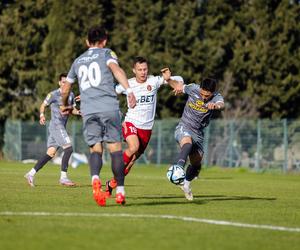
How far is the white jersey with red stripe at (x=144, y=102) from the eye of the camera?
15562mm

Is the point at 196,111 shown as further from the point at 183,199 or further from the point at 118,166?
the point at 118,166

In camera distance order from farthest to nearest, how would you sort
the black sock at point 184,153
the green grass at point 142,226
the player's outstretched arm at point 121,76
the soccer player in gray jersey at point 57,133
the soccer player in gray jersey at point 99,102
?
the soccer player in gray jersey at point 57,133
the black sock at point 184,153
the soccer player in gray jersey at point 99,102
the player's outstretched arm at point 121,76
the green grass at point 142,226

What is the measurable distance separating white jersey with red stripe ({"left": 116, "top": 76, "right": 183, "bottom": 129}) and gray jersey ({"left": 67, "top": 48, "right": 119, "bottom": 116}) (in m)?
3.40

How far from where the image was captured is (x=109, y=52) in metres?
12.1

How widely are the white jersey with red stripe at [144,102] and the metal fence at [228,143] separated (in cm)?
2274

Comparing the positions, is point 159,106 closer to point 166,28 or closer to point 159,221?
point 166,28

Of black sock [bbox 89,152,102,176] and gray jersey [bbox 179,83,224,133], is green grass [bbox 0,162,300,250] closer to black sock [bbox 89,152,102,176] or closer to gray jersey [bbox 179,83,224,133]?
black sock [bbox 89,152,102,176]

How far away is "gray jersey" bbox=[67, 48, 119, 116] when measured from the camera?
39.5 feet

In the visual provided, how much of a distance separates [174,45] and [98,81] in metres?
37.9

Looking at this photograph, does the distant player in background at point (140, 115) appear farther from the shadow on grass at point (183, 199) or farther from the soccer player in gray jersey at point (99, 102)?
the soccer player in gray jersey at point (99, 102)

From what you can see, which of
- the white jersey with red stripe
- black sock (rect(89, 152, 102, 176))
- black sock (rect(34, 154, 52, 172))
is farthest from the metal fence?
black sock (rect(89, 152, 102, 176))

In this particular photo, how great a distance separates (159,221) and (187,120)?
5021mm

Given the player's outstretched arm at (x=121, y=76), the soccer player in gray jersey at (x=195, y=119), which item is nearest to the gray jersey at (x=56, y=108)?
the soccer player in gray jersey at (x=195, y=119)

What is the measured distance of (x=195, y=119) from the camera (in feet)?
49.0
